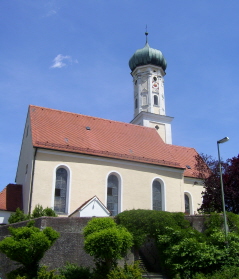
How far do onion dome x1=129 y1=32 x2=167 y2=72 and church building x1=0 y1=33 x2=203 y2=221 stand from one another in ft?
42.5

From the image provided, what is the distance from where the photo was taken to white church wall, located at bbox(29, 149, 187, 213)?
941 inches

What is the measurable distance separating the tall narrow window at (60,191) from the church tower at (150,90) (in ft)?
52.8

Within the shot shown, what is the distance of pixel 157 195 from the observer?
2725 centimetres

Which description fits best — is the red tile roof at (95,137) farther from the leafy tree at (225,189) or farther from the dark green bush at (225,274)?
the dark green bush at (225,274)

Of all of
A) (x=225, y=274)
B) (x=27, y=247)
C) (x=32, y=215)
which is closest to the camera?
(x=225, y=274)

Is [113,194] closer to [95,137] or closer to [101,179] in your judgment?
[101,179]

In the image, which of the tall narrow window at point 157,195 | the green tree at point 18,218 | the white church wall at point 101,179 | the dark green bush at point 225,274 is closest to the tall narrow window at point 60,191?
the white church wall at point 101,179

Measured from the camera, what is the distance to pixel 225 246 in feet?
54.7

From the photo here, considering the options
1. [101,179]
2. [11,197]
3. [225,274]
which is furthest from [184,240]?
[11,197]

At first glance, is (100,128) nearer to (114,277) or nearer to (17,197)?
(17,197)

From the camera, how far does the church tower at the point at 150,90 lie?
39656 mm

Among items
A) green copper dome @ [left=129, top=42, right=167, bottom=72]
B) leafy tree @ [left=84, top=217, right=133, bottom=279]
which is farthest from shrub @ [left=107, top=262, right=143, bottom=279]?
green copper dome @ [left=129, top=42, right=167, bottom=72]

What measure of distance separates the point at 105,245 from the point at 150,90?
1107 inches

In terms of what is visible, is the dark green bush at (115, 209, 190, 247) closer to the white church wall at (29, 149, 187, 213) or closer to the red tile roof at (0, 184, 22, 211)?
the white church wall at (29, 149, 187, 213)
